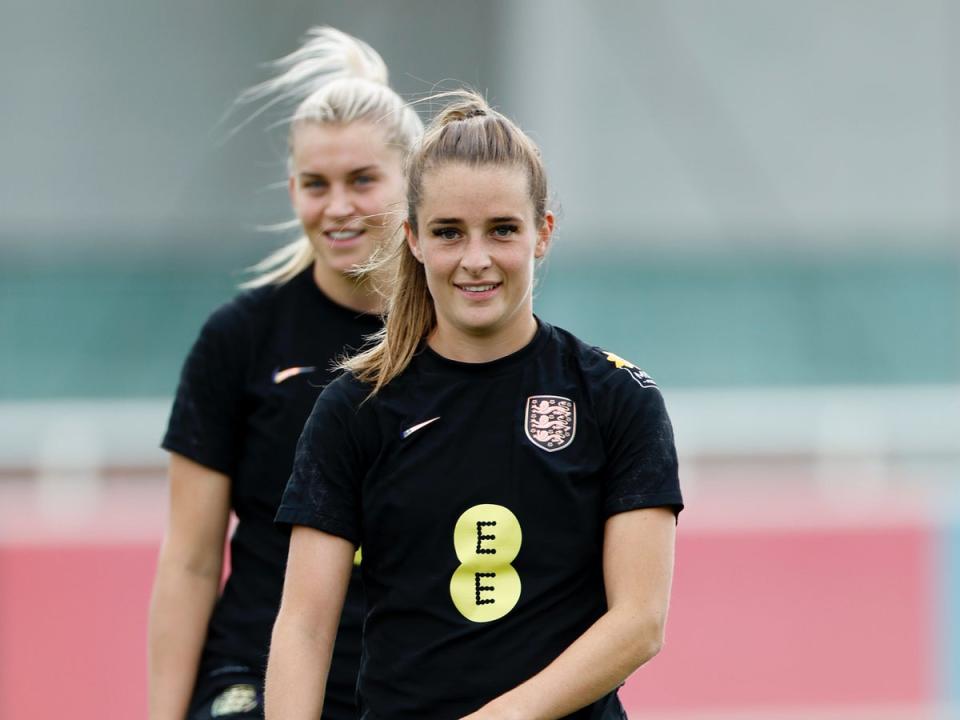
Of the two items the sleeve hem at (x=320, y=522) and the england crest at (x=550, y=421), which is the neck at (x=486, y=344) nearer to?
the england crest at (x=550, y=421)

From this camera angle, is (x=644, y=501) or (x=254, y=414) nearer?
(x=644, y=501)

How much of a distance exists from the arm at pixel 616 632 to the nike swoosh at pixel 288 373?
916 millimetres

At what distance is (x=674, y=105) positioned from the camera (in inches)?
637

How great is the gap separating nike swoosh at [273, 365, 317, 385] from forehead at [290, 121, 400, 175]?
399 millimetres

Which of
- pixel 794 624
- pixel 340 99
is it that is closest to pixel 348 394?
pixel 340 99

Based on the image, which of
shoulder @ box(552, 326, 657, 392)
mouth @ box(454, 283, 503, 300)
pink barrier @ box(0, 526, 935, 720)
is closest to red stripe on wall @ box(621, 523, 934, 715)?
pink barrier @ box(0, 526, 935, 720)

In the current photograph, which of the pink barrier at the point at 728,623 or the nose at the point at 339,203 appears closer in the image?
the nose at the point at 339,203

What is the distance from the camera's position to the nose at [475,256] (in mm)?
2607

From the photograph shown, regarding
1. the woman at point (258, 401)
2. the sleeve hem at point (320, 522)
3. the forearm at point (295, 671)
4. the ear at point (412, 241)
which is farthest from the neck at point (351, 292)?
the forearm at point (295, 671)

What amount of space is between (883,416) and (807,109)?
17.3ft

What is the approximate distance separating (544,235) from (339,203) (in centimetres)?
64

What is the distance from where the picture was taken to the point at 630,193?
53.4 ft

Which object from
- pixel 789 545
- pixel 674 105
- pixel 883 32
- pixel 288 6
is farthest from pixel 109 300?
pixel 789 545

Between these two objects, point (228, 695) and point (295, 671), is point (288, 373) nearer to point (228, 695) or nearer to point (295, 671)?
A: point (228, 695)
